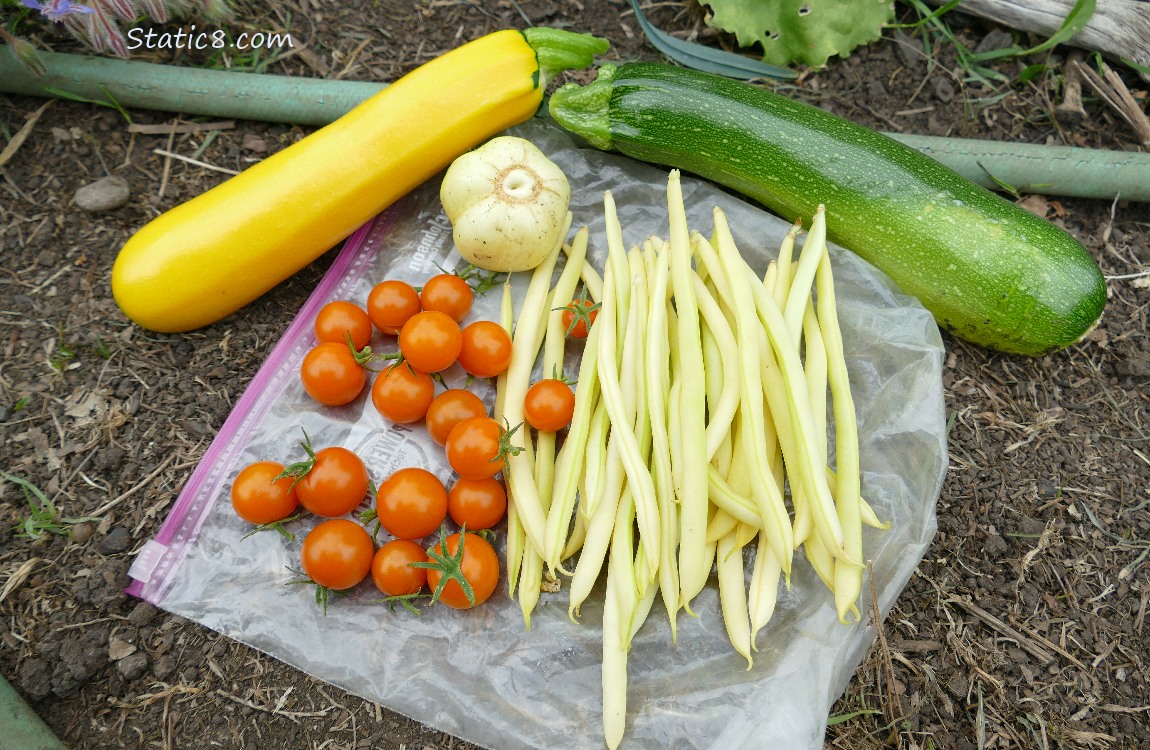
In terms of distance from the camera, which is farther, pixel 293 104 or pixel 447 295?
pixel 293 104

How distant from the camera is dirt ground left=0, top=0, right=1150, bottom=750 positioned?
2.14 metres

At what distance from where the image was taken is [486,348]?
2.25 meters

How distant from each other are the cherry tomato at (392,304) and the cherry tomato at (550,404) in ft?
1.70

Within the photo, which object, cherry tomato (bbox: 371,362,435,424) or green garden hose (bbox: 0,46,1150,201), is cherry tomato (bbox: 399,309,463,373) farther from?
green garden hose (bbox: 0,46,1150,201)

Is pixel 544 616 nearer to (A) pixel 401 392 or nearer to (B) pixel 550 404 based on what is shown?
(B) pixel 550 404

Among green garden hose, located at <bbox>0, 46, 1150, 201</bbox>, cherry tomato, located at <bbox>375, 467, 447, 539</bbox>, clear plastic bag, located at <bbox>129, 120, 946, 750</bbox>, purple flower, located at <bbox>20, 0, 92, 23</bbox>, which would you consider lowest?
clear plastic bag, located at <bbox>129, 120, 946, 750</bbox>

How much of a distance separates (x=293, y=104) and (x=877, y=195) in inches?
78.2

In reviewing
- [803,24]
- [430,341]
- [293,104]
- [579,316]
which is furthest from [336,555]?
[803,24]

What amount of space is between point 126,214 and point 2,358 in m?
0.61

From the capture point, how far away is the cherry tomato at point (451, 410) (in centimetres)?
224

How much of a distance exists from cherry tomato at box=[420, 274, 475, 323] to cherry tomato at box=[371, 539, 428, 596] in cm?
71

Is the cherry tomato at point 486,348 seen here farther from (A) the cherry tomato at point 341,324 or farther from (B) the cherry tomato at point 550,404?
(A) the cherry tomato at point 341,324

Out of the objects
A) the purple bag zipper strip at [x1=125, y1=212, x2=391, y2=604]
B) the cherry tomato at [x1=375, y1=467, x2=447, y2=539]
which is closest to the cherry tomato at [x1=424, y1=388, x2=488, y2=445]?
the cherry tomato at [x1=375, y1=467, x2=447, y2=539]

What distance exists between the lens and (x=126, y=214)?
2.70 m
